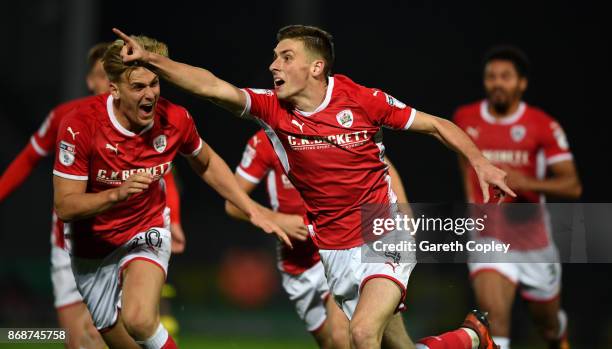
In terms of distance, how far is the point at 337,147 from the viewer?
525cm

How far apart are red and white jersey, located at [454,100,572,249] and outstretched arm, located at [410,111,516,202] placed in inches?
80.1

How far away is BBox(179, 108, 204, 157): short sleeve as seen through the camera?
18.4 ft

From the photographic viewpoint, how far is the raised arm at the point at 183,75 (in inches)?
175

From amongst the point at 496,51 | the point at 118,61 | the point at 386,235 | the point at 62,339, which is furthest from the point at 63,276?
the point at 496,51

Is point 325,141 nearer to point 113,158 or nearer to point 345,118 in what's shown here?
point 345,118

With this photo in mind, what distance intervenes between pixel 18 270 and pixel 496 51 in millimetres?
6093

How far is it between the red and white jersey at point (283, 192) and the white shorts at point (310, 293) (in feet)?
0.15

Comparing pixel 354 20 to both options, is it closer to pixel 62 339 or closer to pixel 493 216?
pixel 493 216

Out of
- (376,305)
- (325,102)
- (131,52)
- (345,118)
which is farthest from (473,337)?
(131,52)

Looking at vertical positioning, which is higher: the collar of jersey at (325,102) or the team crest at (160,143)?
the collar of jersey at (325,102)

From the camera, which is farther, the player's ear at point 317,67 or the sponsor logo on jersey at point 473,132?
the sponsor logo on jersey at point 473,132

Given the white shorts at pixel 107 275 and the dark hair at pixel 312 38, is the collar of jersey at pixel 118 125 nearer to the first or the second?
the white shorts at pixel 107 275

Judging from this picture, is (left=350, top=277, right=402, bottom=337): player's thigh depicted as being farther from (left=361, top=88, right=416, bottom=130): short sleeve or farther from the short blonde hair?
the short blonde hair

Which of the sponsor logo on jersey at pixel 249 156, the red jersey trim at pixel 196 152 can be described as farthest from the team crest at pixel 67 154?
the sponsor logo on jersey at pixel 249 156
